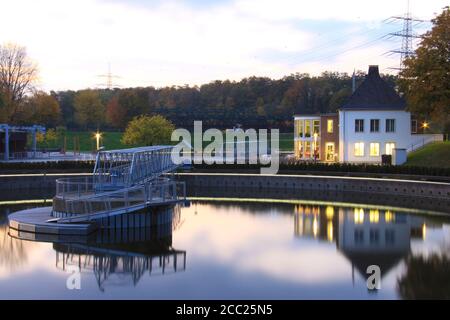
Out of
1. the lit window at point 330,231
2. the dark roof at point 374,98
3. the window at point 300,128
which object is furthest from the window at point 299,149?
the lit window at point 330,231

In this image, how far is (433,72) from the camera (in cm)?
4253

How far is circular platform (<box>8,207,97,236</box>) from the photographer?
2308cm

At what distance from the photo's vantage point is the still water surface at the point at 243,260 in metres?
16.0

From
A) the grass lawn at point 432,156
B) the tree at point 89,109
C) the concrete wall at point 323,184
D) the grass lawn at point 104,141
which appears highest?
the tree at point 89,109

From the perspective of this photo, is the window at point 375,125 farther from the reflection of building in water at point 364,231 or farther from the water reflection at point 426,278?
the water reflection at point 426,278

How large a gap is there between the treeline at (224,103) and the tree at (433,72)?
42759 millimetres

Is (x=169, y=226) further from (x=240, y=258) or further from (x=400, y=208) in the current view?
(x=400, y=208)

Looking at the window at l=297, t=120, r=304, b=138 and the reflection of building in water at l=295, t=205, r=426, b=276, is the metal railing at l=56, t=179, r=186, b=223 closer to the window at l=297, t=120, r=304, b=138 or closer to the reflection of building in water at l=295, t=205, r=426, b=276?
the reflection of building in water at l=295, t=205, r=426, b=276

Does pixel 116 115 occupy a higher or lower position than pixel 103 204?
higher

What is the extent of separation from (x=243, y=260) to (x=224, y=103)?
3887 inches

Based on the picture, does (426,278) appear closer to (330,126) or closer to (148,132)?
(330,126)

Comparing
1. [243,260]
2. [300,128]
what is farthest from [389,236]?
[300,128]

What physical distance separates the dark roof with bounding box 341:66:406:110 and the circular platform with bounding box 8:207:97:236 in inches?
1288
